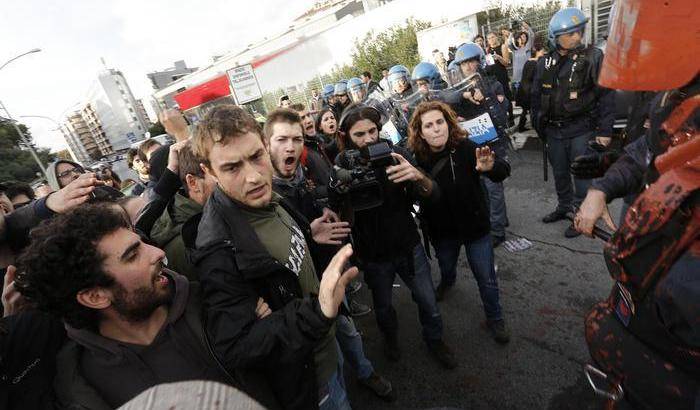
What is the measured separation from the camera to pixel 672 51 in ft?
3.30

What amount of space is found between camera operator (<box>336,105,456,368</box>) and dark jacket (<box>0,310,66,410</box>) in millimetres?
1562

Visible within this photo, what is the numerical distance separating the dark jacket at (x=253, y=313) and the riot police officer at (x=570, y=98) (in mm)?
3281

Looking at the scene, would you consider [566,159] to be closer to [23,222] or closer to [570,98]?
[570,98]

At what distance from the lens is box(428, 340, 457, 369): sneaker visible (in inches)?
103

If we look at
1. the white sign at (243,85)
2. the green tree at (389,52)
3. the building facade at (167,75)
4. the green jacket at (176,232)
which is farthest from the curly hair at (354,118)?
the building facade at (167,75)

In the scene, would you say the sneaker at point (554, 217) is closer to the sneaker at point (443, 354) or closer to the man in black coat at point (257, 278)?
the sneaker at point (443, 354)

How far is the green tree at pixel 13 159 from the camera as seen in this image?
28109 millimetres

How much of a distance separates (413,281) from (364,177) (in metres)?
0.95

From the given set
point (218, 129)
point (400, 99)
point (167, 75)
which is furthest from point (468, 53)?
point (167, 75)

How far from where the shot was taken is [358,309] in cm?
361

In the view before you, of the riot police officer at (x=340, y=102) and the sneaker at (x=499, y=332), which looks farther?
the riot police officer at (x=340, y=102)

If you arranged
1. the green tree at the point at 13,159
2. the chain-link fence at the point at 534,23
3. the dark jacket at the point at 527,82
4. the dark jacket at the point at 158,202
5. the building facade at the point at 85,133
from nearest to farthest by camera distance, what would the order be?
1. the dark jacket at the point at 158,202
2. the dark jacket at the point at 527,82
3. the chain-link fence at the point at 534,23
4. the green tree at the point at 13,159
5. the building facade at the point at 85,133

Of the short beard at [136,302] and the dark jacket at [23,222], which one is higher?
the dark jacket at [23,222]

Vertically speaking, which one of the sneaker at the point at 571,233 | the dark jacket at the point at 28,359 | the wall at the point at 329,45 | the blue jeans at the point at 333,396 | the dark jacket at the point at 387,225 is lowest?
the sneaker at the point at 571,233
